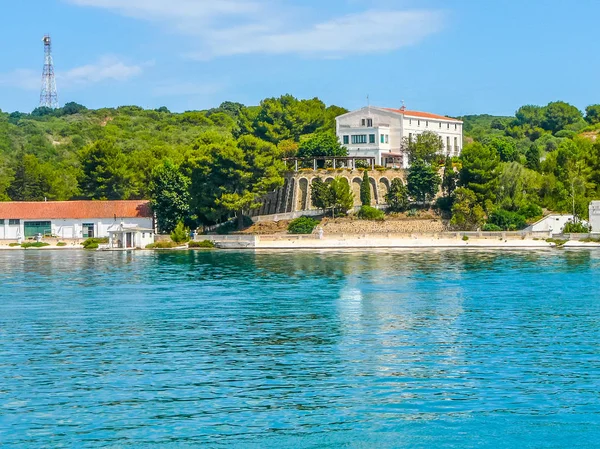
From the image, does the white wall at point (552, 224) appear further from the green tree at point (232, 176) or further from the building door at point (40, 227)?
the building door at point (40, 227)

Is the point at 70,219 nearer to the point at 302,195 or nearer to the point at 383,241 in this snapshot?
the point at 302,195

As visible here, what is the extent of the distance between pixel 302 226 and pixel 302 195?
7.28 metres

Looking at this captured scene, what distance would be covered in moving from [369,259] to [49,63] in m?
96.7

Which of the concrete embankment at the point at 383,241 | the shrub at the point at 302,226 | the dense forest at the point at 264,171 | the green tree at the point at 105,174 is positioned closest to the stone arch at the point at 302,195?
the dense forest at the point at 264,171

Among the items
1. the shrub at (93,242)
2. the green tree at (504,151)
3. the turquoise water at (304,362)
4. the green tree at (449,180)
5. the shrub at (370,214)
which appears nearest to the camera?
the turquoise water at (304,362)

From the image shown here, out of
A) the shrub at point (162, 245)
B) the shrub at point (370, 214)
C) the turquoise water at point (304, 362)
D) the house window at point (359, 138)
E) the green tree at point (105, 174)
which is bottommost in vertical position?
the turquoise water at point (304, 362)

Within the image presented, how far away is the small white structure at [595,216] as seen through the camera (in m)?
81.6

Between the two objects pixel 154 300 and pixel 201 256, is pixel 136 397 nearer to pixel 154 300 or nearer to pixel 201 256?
pixel 154 300

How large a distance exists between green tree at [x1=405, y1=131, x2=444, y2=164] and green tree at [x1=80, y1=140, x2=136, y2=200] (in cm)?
3166

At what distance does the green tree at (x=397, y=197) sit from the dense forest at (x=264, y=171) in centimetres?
39

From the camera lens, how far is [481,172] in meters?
85.9

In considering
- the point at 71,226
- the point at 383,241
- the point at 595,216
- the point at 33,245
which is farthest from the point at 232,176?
the point at 595,216

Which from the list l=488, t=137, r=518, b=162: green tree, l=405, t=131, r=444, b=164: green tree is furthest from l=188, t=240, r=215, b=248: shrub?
l=488, t=137, r=518, b=162: green tree

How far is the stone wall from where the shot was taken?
300ft
